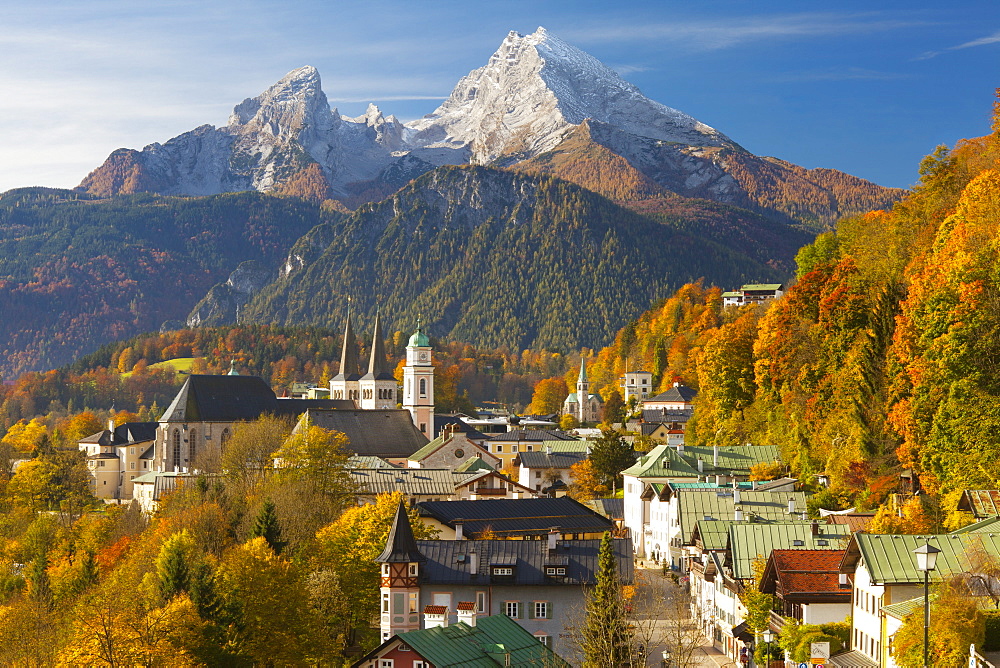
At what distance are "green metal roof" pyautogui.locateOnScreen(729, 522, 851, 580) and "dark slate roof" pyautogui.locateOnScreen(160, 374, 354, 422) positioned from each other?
8712 centimetres

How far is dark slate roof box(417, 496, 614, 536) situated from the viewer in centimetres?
7819

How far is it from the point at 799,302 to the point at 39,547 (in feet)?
170

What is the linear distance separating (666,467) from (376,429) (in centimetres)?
4033

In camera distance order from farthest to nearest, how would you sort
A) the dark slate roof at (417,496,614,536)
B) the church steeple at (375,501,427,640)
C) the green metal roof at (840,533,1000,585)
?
the dark slate roof at (417,496,614,536) < the church steeple at (375,501,427,640) < the green metal roof at (840,533,1000,585)

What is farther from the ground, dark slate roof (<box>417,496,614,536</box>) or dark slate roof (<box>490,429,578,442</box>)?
dark slate roof (<box>490,429,578,442</box>)

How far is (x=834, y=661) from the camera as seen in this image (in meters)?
47.0

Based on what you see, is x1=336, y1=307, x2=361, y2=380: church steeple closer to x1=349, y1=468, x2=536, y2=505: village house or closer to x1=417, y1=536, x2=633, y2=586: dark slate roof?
x1=349, y1=468, x2=536, y2=505: village house

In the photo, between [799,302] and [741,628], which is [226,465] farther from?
[741,628]

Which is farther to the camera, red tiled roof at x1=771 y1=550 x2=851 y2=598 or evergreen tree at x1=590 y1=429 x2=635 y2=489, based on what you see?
evergreen tree at x1=590 y1=429 x2=635 y2=489

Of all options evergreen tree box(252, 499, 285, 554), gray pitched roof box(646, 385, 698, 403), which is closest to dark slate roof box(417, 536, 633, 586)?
evergreen tree box(252, 499, 285, 554)

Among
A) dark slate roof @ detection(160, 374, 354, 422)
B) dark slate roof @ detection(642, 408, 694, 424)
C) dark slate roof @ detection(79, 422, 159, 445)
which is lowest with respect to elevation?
dark slate roof @ detection(79, 422, 159, 445)

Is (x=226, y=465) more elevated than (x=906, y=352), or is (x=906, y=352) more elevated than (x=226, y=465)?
(x=906, y=352)

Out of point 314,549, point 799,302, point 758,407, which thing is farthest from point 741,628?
point 758,407

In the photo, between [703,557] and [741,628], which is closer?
[741,628]
